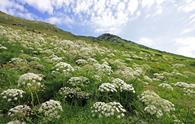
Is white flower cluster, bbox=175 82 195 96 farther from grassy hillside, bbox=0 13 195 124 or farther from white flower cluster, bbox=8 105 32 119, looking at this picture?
white flower cluster, bbox=8 105 32 119

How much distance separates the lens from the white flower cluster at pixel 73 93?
11.8 m

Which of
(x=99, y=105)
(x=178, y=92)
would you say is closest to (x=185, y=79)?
(x=178, y=92)

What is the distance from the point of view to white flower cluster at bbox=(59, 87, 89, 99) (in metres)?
11.8

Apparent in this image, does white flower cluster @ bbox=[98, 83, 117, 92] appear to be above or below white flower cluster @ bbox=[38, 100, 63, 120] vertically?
above

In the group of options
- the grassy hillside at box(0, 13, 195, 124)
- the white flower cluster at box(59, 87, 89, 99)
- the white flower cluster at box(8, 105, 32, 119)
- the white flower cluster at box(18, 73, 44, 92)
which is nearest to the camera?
→ the white flower cluster at box(8, 105, 32, 119)

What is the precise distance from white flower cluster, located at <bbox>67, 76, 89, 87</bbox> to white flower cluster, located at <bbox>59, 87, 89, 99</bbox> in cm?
27

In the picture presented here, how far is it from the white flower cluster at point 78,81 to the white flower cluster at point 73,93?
266mm

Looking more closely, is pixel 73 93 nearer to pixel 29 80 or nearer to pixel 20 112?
pixel 29 80

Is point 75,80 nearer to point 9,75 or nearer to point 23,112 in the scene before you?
point 23,112

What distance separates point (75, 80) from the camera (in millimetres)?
12352

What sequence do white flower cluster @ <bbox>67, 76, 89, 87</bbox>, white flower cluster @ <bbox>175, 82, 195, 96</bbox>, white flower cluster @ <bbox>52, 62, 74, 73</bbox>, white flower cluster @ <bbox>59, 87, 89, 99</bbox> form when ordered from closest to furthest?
white flower cluster @ <bbox>59, 87, 89, 99</bbox> < white flower cluster @ <bbox>67, 76, 89, 87</bbox> < white flower cluster @ <bbox>52, 62, 74, 73</bbox> < white flower cluster @ <bbox>175, 82, 195, 96</bbox>

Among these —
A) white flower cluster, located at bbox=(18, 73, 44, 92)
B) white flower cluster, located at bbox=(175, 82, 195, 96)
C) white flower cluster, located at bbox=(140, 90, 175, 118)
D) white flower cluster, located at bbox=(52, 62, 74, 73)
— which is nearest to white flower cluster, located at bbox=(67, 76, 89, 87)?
white flower cluster, located at bbox=(52, 62, 74, 73)

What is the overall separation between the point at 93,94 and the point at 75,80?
863mm

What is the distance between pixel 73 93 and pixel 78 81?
0.60m
